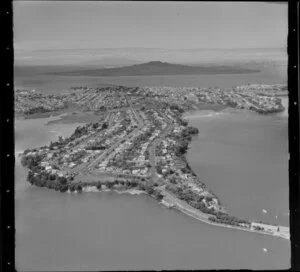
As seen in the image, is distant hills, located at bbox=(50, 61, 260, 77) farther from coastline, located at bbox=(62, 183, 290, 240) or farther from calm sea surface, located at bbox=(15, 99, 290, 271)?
coastline, located at bbox=(62, 183, 290, 240)

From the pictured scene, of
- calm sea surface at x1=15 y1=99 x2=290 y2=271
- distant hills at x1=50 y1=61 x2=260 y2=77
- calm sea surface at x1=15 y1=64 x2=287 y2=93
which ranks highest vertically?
distant hills at x1=50 y1=61 x2=260 y2=77

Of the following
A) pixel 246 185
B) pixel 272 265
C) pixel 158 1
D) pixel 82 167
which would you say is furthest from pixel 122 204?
pixel 158 1

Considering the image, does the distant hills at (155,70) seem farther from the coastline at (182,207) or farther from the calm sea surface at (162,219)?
the coastline at (182,207)

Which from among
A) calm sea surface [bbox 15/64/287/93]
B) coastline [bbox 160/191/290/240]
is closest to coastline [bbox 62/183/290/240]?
coastline [bbox 160/191/290/240]
